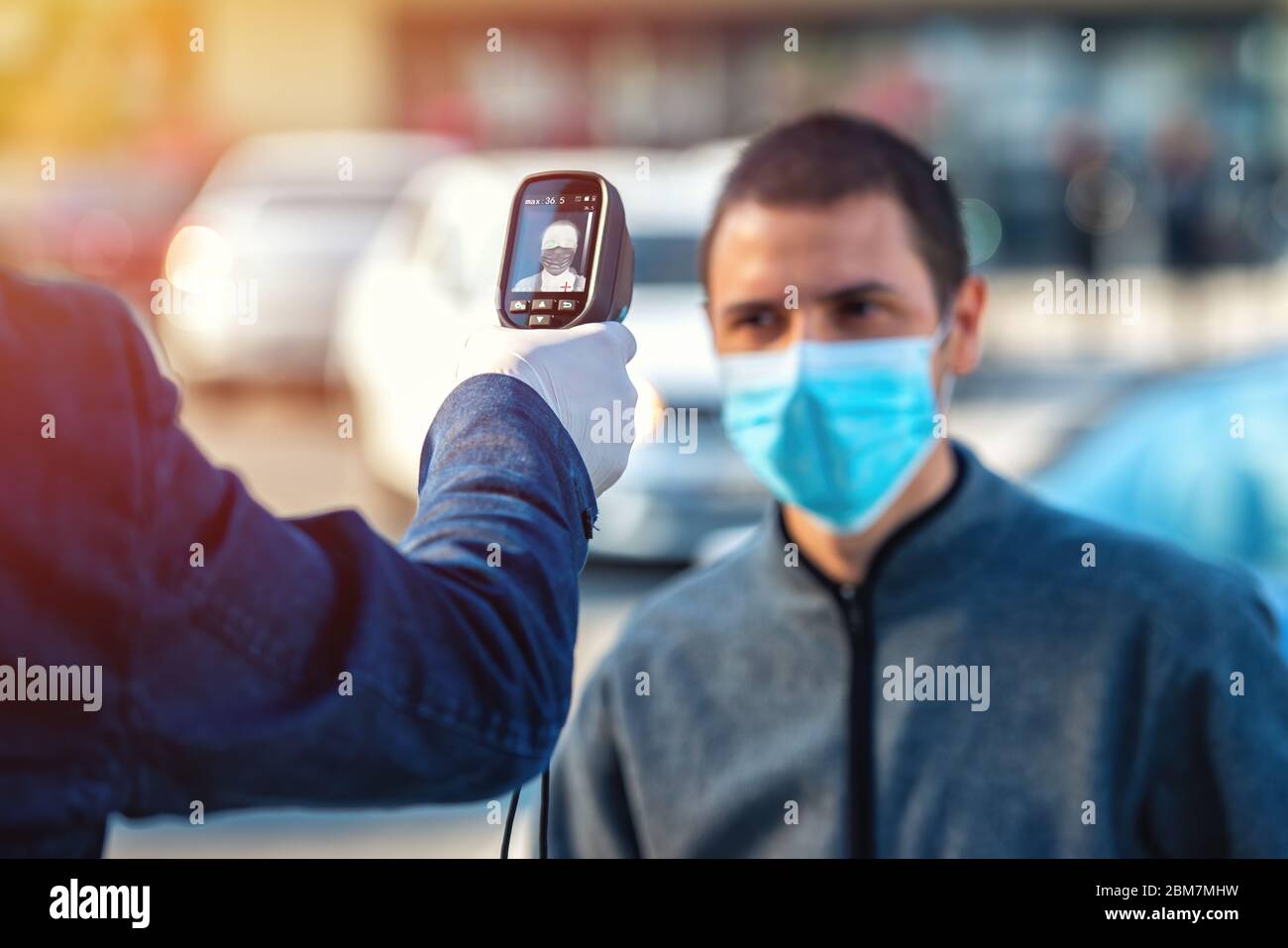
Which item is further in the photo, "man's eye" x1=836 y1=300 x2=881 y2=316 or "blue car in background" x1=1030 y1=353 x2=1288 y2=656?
"blue car in background" x1=1030 y1=353 x2=1288 y2=656

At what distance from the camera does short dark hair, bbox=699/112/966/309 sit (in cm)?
204

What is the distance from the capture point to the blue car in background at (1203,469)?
3.55 meters

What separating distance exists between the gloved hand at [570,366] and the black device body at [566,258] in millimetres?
15

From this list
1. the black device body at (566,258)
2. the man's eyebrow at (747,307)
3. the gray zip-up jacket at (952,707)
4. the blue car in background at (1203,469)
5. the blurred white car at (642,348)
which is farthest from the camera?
the blurred white car at (642,348)

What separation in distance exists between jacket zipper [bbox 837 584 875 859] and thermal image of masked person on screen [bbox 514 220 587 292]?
860 millimetres

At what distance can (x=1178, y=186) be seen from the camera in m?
16.7

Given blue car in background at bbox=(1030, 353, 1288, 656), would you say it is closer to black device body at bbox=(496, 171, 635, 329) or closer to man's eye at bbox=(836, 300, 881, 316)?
man's eye at bbox=(836, 300, 881, 316)

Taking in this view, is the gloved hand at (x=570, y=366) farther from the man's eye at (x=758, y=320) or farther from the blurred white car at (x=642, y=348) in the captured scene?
the blurred white car at (x=642, y=348)

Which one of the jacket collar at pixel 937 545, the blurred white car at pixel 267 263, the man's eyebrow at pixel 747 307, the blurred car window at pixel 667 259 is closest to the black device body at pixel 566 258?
the man's eyebrow at pixel 747 307

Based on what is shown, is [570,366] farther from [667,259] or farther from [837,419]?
[667,259]

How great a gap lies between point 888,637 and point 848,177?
514mm

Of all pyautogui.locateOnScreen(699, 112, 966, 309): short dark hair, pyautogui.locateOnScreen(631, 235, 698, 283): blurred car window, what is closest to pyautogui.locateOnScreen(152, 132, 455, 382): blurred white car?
pyautogui.locateOnScreen(631, 235, 698, 283): blurred car window

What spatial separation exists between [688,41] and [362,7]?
4.06 m
